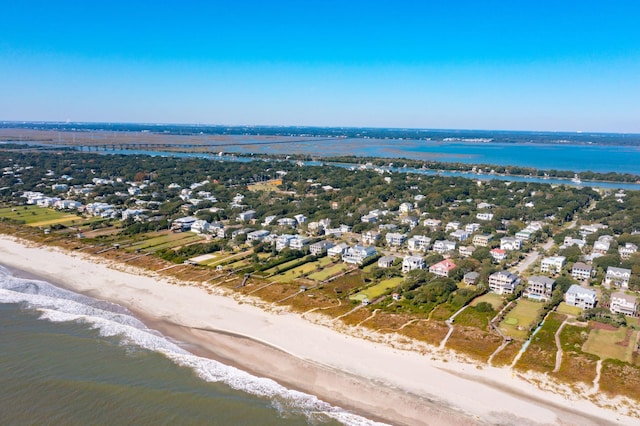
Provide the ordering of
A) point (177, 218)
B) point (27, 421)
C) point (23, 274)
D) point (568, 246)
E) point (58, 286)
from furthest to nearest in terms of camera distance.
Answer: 1. point (177, 218)
2. point (568, 246)
3. point (23, 274)
4. point (58, 286)
5. point (27, 421)

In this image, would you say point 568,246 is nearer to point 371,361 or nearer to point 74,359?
point 371,361

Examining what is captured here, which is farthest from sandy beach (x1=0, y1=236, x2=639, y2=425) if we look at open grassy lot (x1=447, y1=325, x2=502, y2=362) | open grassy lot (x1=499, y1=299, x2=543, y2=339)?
open grassy lot (x1=499, y1=299, x2=543, y2=339)

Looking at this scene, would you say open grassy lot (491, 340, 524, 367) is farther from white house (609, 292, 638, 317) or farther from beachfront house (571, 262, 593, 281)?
beachfront house (571, 262, 593, 281)

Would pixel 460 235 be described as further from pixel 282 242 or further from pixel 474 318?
pixel 474 318

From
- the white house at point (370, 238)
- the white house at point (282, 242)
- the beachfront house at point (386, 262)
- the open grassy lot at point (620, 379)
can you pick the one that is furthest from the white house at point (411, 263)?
the open grassy lot at point (620, 379)

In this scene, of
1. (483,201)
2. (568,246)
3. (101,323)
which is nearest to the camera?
(101,323)

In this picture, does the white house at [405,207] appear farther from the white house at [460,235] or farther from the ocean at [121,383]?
the ocean at [121,383]

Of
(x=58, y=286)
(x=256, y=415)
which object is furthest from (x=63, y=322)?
(x=256, y=415)
